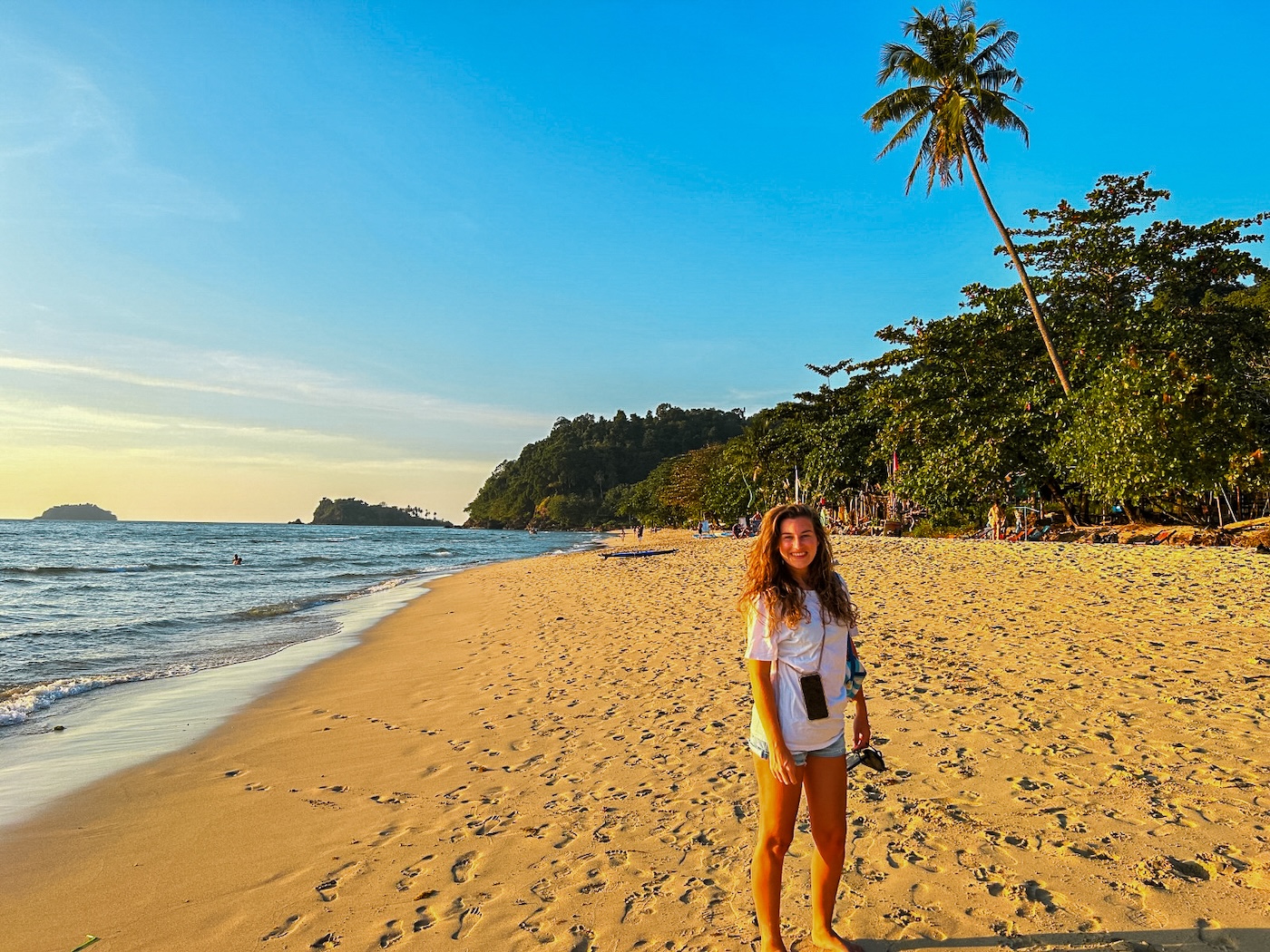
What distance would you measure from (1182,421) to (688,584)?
12.8 meters

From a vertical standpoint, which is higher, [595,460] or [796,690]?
[595,460]

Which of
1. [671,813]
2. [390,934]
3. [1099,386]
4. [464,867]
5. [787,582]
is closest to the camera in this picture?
[787,582]

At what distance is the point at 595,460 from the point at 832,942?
139652 mm

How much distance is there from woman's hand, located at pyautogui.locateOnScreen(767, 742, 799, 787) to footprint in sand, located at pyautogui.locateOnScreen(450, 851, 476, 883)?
2.01 metres

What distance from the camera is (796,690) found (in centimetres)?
277

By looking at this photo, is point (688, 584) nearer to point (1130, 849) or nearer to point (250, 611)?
point (250, 611)

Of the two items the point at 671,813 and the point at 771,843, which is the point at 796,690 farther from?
the point at 671,813

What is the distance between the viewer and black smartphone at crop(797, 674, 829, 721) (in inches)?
108

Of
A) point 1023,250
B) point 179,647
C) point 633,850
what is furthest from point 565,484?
point 633,850

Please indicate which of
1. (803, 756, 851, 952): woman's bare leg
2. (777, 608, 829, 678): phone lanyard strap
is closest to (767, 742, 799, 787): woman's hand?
(803, 756, 851, 952): woman's bare leg

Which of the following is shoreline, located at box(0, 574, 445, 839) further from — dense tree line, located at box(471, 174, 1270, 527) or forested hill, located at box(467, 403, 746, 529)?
forested hill, located at box(467, 403, 746, 529)

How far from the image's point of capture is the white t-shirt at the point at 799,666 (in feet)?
9.02

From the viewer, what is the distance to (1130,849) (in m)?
3.67

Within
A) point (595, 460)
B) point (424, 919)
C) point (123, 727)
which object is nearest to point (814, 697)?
point (424, 919)
